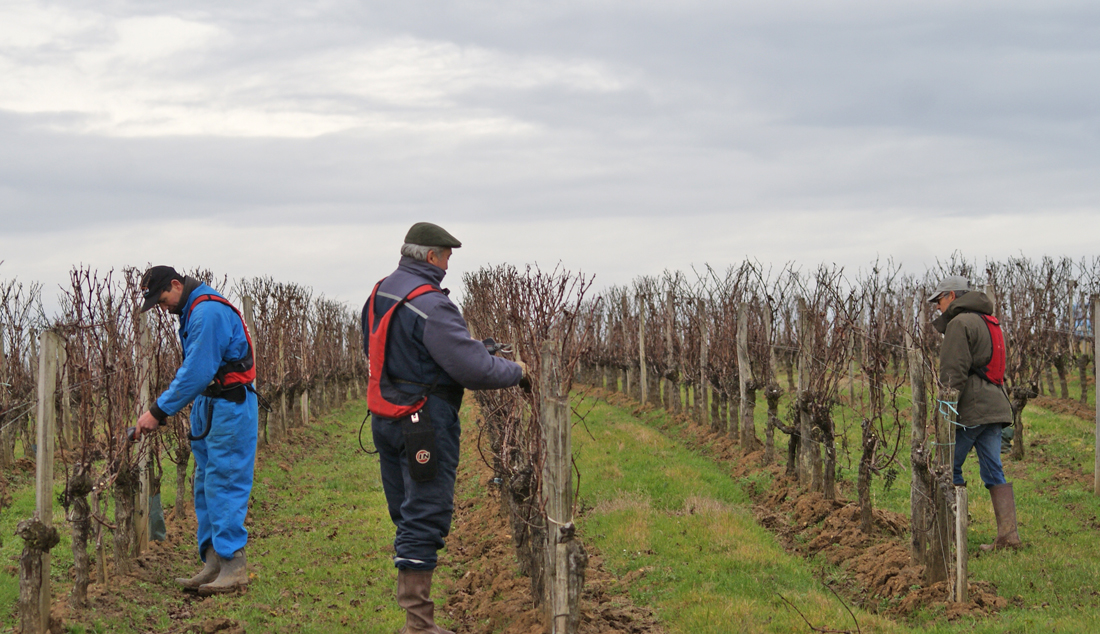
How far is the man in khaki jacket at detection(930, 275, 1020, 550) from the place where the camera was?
6129 mm

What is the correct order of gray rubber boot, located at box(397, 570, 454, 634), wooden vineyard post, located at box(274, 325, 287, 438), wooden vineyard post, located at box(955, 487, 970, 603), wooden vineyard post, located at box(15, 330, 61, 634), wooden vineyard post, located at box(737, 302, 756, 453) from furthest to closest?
wooden vineyard post, located at box(274, 325, 287, 438)
wooden vineyard post, located at box(737, 302, 756, 453)
wooden vineyard post, located at box(955, 487, 970, 603)
wooden vineyard post, located at box(15, 330, 61, 634)
gray rubber boot, located at box(397, 570, 454, 634)

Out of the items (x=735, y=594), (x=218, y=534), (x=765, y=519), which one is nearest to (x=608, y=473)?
(x=765, y=519)

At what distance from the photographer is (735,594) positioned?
5598 millimetres

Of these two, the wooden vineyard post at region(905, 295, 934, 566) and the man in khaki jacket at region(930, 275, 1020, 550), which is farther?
the man in khaki jacket at region(930, 275, 1020, 550)

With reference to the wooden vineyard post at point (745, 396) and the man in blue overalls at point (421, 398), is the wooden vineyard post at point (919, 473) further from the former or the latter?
the wooden vineyard post at point (745, 396)

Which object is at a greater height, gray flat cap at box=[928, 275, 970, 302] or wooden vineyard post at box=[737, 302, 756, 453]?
gray flat cap at box=[928, 275, 970, 302]

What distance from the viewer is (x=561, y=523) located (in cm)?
419

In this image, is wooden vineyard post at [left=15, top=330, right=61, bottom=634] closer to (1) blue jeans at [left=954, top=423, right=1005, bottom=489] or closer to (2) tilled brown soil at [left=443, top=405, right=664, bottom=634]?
(2) tilled brown soil at [left=443, top=405, right=664, bottom=634]

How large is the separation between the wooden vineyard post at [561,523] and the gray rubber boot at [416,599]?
24.5 inches

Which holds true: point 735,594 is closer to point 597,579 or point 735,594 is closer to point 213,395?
point 597,579

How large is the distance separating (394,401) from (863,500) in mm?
4725

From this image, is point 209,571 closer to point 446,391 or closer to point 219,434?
point 219,434

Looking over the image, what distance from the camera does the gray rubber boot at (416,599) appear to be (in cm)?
407

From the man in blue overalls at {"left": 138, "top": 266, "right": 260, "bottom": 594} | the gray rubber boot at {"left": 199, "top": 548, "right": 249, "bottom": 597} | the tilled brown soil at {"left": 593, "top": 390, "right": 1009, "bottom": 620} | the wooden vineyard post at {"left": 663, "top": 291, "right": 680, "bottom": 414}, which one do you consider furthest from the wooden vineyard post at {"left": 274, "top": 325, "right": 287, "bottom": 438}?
the man in blue overalls at {"left": 138, "top": 266, "right": 260, "bottom": 594}
